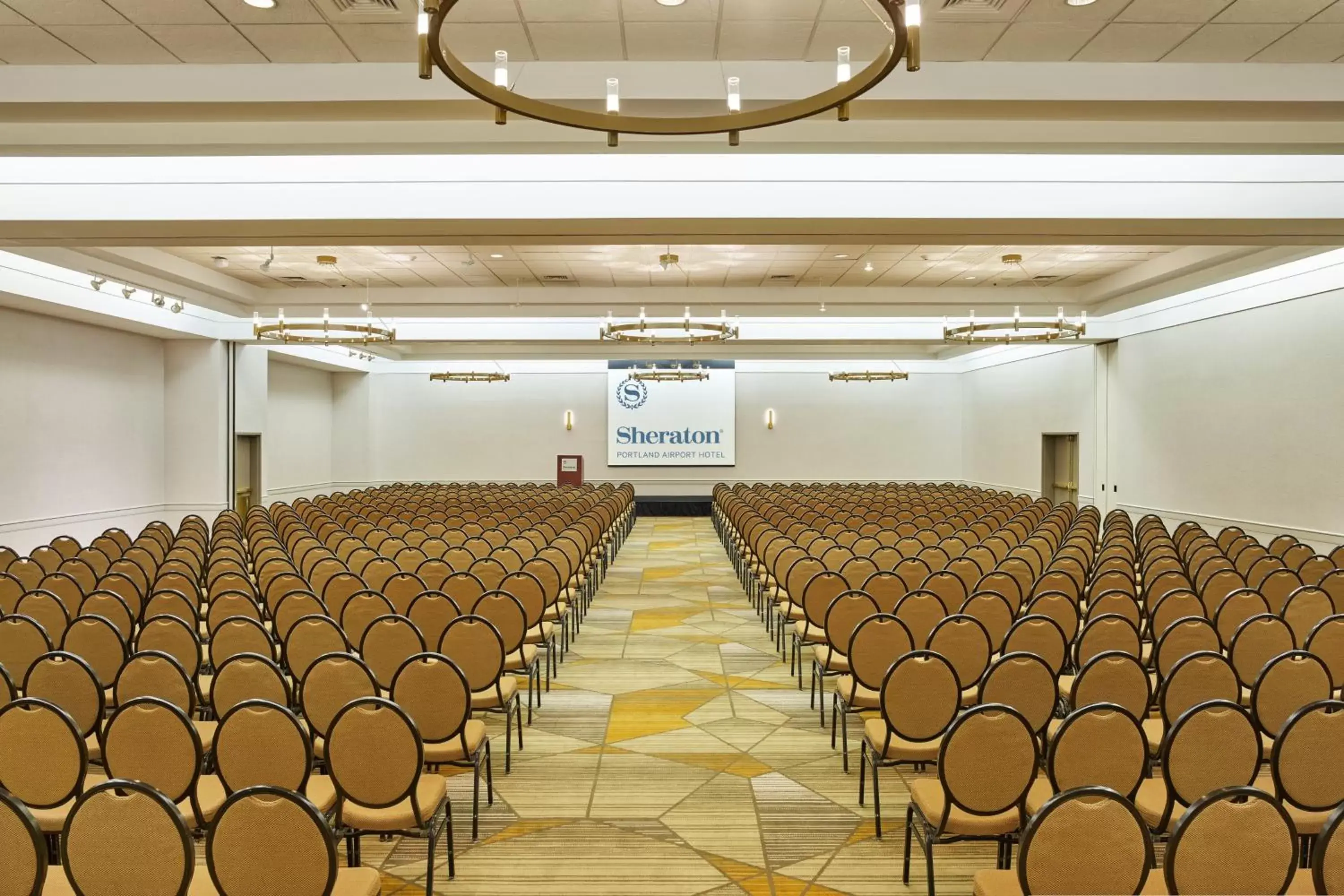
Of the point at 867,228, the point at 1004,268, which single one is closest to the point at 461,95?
the point at 867,228

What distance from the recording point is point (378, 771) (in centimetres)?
429

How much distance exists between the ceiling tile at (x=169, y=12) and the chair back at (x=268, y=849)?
519 cm

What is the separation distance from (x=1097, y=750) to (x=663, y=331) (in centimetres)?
1356

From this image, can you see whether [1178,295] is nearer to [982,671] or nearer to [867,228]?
[867,228]

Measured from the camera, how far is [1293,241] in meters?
10.2

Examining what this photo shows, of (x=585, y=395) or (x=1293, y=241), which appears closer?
(x=1293, y=241)

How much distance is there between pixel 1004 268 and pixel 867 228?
7737 millimetres

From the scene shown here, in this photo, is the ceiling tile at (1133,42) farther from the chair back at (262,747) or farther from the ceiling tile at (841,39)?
the chair back at (262,747)

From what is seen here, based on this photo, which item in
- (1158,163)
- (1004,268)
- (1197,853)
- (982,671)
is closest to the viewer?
(1197,853)

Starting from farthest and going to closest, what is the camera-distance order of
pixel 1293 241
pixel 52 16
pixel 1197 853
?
pixel 1293 241, pixel 52 16, pixel 1197 853

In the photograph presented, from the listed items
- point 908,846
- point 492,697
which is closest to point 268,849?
point 908,846

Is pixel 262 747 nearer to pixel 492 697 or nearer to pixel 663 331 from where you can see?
pixel 492 697

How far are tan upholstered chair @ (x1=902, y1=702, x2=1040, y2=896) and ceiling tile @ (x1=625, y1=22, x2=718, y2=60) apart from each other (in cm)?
482

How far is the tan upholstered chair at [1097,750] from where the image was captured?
13.5 ft
